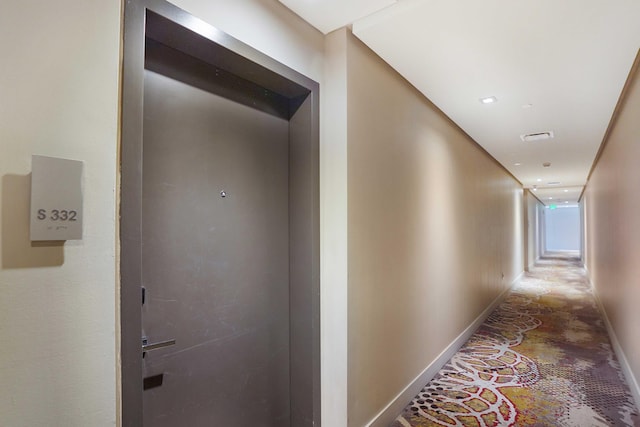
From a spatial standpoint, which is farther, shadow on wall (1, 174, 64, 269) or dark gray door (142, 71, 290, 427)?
dark gray door (142, 71, 290, 427)

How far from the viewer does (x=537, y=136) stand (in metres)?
4.41

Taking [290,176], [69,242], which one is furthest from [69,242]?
[290,176]

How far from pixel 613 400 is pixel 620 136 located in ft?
8.24

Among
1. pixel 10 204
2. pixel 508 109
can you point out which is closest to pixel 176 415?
pixel 10 204

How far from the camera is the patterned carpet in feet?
8.38

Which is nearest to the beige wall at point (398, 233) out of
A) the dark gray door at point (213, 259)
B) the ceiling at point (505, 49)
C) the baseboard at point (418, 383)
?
the baseboard at point (418, 383)

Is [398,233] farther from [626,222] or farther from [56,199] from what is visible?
[626,222]

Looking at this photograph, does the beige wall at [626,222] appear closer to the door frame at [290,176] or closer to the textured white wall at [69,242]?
the door frame at [290,176]

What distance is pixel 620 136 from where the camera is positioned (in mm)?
3414

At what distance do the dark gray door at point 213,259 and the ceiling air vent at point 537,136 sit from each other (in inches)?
150

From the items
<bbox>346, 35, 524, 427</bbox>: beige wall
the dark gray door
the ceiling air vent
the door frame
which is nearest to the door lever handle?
the dark gray door

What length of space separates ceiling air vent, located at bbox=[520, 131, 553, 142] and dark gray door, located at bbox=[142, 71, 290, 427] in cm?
381

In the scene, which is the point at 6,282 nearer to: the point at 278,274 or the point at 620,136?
the point at 278,274

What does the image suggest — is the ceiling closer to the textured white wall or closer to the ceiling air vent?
the ceiling air vent
